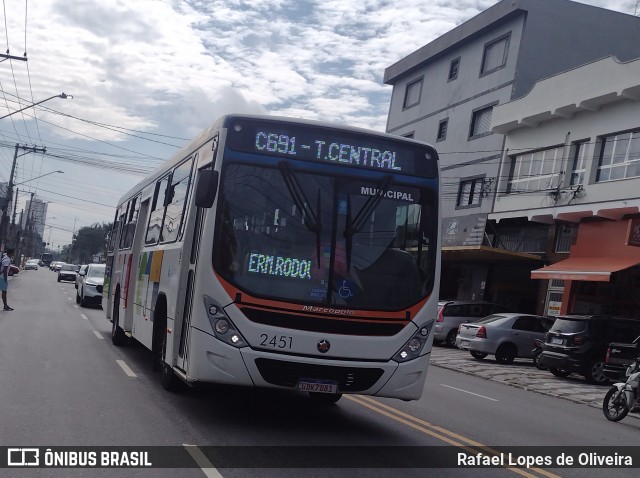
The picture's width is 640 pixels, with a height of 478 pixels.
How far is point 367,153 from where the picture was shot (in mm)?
8328

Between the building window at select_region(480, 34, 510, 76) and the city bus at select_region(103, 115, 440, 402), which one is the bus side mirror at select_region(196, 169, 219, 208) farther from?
the building window at select_region(480, 34, 510, 76)

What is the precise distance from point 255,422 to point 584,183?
20.3 m

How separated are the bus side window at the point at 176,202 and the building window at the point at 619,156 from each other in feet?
57.7

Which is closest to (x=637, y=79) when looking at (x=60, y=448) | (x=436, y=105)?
(x=436, y=105)

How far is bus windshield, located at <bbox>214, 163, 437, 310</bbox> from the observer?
7.74m

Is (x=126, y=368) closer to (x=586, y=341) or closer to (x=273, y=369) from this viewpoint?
(x=273, y=369)

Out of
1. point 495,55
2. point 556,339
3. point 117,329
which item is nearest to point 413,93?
point 495,55

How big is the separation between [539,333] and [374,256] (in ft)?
53.0

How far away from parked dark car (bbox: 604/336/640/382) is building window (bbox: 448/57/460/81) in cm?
2393

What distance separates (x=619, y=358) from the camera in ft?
50.2

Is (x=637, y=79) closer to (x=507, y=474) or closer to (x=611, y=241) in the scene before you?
(x=611, y=241)

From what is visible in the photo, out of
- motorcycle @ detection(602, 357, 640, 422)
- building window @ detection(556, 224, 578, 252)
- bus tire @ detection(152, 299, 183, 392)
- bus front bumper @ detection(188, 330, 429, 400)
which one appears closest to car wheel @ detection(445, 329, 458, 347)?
building window @ detection(556, 224, 578, 252)

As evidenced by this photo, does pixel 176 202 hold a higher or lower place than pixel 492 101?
lower

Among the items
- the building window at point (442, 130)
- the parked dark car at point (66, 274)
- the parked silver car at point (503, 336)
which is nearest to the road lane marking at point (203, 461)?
the parked silver car at point (503, 336)
